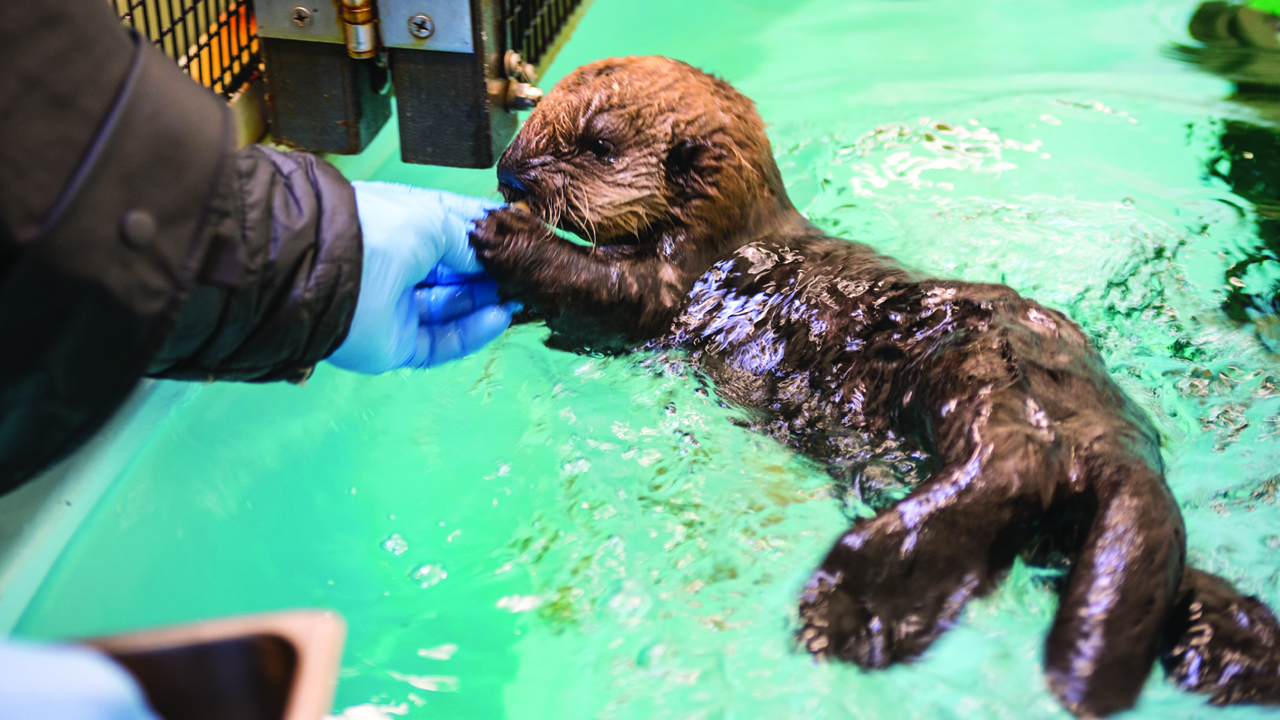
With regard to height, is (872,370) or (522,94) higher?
(522,94)

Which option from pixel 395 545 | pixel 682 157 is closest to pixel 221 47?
pixel 682 157

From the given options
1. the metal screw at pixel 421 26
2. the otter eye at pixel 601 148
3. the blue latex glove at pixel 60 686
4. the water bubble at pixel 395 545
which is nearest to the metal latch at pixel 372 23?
the metal screw at pixel 421 26

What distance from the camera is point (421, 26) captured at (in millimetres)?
3012

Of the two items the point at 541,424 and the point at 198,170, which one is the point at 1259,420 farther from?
the point at 198,170

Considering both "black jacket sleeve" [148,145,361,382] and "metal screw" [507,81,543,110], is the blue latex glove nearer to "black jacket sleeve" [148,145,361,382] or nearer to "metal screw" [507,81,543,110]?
"black jacket sleeve" [148,145,361,382]

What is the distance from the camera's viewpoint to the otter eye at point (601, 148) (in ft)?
8.72

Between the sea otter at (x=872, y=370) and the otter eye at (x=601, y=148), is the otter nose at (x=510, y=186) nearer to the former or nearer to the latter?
the sea otter at (x=872, y=370)

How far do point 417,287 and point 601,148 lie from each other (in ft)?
2.12

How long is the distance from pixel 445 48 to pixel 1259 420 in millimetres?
2660

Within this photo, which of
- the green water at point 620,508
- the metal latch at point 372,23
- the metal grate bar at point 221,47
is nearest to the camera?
the green water at point 620,508

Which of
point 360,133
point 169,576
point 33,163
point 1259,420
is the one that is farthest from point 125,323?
point 1259,420

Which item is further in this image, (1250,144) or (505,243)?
(1250,144)

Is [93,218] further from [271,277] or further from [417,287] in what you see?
[417,287]

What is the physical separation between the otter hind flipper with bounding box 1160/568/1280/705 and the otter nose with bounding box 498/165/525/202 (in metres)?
1.94
